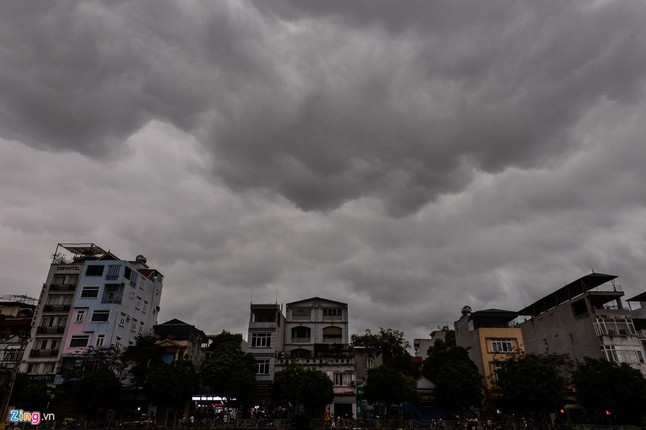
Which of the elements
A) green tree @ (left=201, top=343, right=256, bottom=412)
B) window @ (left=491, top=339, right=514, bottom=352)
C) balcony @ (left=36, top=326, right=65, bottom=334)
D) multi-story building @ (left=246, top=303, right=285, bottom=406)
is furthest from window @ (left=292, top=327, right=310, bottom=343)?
balcony @ (left=36, top=326, right=65, bottom=334)

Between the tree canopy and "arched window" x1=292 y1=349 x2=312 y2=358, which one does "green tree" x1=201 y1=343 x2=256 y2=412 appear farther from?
"arched window" x1=292 y1=349 x2=312 y2=358

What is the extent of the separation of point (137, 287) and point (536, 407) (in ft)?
167

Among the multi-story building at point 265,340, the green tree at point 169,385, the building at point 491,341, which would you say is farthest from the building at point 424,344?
the green tree at point 169,385

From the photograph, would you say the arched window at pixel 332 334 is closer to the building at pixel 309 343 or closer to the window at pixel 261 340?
the building at pixel 309 343

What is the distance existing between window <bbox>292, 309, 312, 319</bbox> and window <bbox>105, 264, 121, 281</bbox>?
23949 mm

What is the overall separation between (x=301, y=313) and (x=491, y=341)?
84.9 feet

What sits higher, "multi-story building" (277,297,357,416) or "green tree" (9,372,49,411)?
"multi-story building" (277,297,357,416)

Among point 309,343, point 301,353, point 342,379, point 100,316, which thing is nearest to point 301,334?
point 309,343

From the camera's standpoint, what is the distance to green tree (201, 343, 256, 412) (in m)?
45.4

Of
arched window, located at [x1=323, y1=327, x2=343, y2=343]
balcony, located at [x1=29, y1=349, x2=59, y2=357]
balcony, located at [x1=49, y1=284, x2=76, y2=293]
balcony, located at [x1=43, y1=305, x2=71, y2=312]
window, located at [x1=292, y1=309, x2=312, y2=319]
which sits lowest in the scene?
balcony, located at [x1=29, y1=349, x2=59, y2=357]

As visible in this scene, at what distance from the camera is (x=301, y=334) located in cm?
6075

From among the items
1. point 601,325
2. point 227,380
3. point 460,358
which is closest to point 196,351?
point 227,380

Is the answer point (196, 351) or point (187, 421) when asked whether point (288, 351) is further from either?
point (187, 421)

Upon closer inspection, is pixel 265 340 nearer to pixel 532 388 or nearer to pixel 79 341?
pixel 79 341
